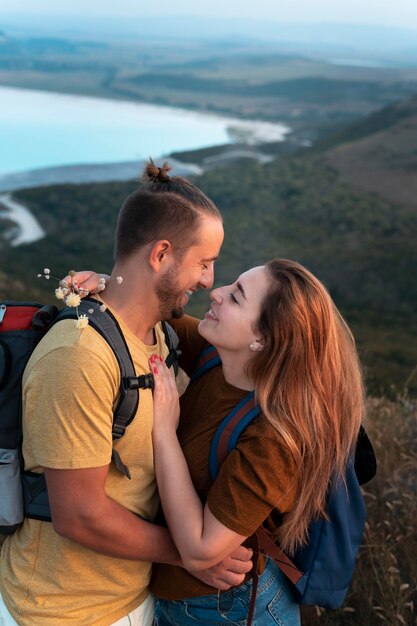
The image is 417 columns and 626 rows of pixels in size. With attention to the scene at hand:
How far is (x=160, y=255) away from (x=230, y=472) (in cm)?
68

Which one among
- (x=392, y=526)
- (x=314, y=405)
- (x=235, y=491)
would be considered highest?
(x=314, y=405)

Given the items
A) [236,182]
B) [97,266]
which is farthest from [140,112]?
[97,266]

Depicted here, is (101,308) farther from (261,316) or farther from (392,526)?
(392,526)

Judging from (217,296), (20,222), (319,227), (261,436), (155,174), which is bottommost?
(20,222)

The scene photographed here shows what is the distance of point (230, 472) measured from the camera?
6.36 feet

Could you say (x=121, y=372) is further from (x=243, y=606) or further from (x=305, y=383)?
(x=243, y=606)

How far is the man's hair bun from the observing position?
2.17 meters

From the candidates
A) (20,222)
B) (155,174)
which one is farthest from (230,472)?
(20,222)

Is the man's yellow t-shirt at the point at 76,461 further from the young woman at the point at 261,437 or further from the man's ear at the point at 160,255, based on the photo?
the man's ear at the point at 160,255

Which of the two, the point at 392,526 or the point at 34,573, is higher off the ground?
the point at 34,573

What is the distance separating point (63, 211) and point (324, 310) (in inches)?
2106

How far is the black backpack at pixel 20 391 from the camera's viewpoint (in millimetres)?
1916

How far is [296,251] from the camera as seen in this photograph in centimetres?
→ 4153

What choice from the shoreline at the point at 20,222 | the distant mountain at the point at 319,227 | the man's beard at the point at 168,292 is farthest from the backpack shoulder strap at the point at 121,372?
the shoreline at the point at 20,222
